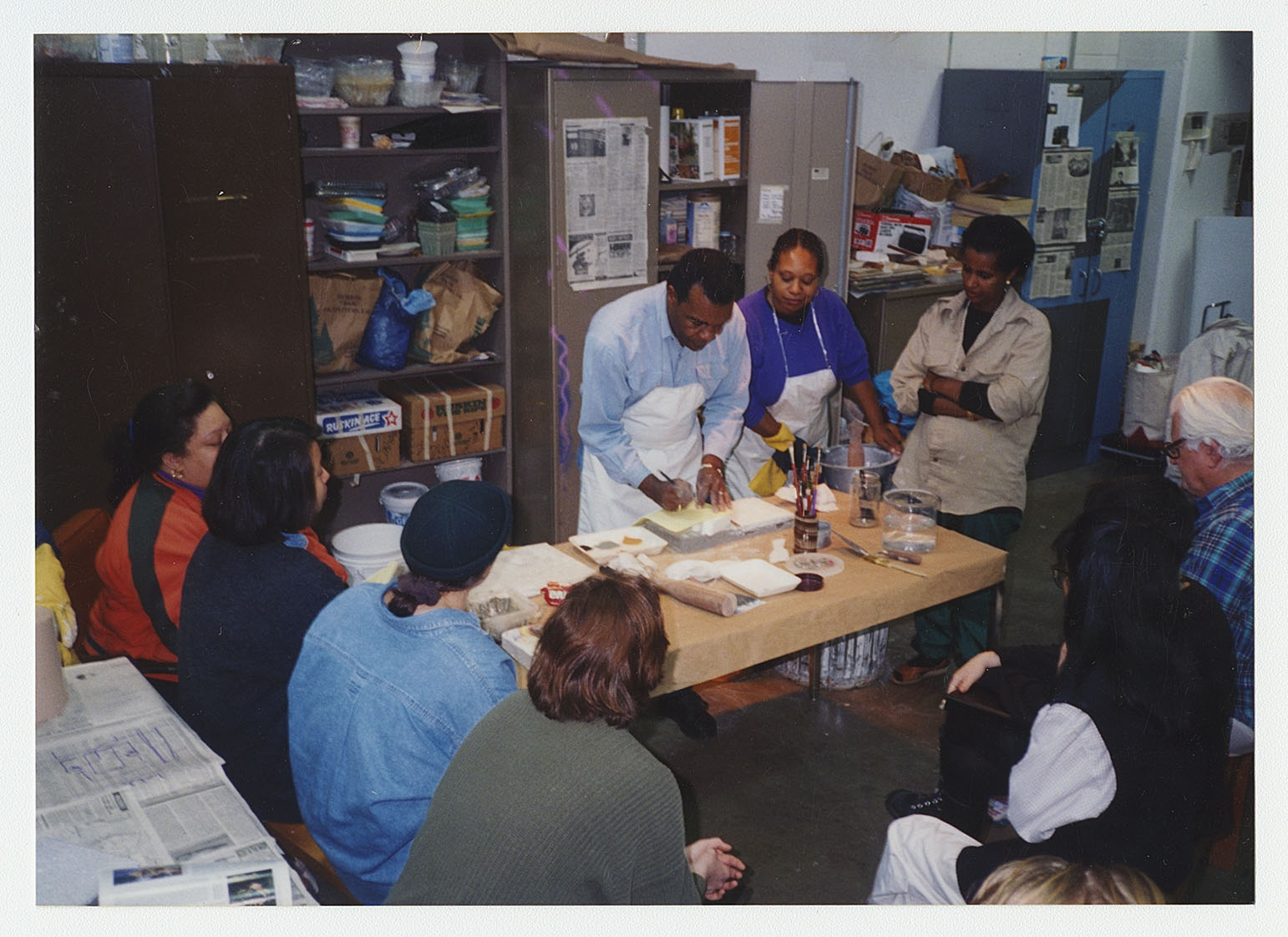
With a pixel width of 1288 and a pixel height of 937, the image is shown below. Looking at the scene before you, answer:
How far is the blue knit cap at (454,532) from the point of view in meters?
1.97

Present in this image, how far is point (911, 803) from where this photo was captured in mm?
3229

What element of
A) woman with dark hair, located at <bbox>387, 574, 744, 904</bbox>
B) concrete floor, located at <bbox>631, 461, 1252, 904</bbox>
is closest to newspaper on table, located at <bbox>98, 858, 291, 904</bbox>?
woman with dark hair, located at <bbox>387, 574, 744, 904</bbox>

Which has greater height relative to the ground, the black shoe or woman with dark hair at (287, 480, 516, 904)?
woman with dark hair at (287, 480, 516, 904)

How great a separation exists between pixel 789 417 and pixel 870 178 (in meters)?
1.77

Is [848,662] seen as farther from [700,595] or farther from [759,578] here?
[700,595]

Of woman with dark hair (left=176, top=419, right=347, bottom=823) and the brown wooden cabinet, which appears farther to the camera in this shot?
the brown wooden cabinet

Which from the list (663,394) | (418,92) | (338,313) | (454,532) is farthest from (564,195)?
(454,532)

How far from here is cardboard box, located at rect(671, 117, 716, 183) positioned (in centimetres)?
455

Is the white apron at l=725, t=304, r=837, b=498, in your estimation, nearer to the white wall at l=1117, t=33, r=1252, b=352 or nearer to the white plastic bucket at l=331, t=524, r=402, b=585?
the white plastic bucket at l=331, t=524, r=402, b=585

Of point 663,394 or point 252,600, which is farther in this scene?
point 663,394

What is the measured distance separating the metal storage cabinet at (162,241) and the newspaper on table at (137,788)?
831mm

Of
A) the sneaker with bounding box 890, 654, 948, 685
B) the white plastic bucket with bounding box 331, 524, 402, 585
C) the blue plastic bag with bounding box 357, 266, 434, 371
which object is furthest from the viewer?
the blue plastic bag with bounding box 357, 266, 434, 371

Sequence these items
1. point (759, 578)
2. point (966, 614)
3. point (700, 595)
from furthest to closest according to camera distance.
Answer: point (966, 614) < point (759, 578) < point (700, 595)

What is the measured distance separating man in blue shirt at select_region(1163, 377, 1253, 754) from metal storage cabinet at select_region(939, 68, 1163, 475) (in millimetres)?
3048
